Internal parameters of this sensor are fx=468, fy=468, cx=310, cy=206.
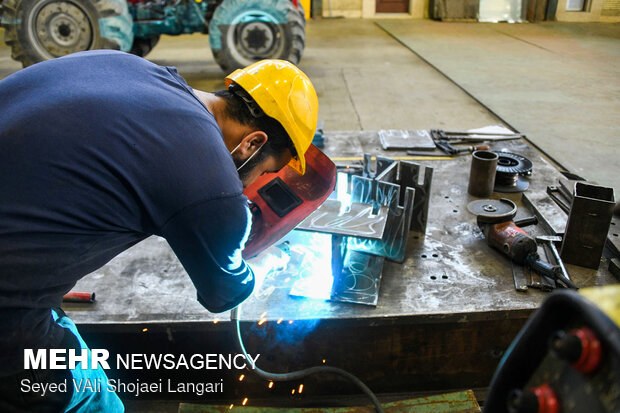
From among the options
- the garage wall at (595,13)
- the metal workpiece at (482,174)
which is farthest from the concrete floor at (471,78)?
the metal workpiece at (482,174)

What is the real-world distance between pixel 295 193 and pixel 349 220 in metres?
0.26

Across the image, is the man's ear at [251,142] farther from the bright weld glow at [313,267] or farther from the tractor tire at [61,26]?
the tractor tire at [61,26]

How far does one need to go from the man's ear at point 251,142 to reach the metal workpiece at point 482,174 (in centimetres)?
150

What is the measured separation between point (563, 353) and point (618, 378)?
51 millimetres

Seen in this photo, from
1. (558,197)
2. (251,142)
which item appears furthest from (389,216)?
(558,197)

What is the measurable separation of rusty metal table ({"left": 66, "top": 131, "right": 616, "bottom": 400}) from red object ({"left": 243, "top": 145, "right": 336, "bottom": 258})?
0.27 m

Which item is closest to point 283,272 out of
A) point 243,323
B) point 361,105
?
point 243,323

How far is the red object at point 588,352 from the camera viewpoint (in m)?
0.47

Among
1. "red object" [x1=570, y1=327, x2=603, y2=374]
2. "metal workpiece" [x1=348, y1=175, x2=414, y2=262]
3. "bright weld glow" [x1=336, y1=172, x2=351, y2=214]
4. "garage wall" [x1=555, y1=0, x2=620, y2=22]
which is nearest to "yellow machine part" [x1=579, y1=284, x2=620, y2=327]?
"red object" [x1=570, y1=327, x2=603, y2=374]

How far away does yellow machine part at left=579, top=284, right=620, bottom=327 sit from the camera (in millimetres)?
494

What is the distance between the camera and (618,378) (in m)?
0.45

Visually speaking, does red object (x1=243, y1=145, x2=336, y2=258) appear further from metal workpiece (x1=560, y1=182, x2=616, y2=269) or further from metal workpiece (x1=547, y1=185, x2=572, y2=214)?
metal workpiece (x1=547, y1=185, x2=572, y2=214)

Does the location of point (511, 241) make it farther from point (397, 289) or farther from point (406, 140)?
point (406, 140)

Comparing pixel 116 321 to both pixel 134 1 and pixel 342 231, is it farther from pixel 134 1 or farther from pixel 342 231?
pixel 134 1
